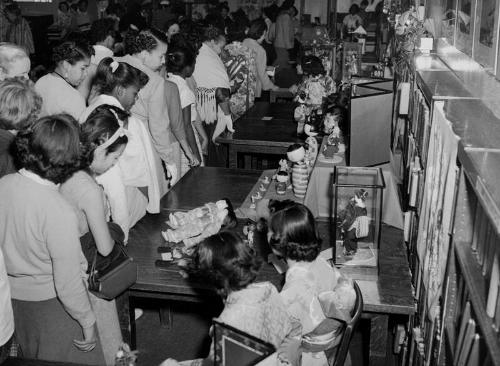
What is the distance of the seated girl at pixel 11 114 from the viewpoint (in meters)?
3.16

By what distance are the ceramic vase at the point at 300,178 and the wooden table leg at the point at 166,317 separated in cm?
112

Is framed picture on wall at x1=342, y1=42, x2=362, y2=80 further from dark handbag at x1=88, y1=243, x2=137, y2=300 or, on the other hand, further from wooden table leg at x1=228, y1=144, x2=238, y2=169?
dark handbag at x1=88, y1=243, x2=137, y2=300

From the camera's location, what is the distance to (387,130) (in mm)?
3652

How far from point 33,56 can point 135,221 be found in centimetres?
954

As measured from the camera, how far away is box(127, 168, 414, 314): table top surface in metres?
2.73

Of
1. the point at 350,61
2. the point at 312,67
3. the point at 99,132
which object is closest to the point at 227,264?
the point at 99,132

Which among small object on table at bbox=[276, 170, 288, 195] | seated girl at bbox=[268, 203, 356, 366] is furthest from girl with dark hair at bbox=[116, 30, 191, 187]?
seated girl at bbox=[268, 203, 356, 366]

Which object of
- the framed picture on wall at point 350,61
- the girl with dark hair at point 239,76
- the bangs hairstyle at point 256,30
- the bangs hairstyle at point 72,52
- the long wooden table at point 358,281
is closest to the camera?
the long wooden table at point 358,281

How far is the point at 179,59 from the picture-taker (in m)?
5.00

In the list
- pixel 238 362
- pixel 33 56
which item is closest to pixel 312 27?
pixel 33 56

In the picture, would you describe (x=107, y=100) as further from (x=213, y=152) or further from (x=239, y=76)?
(x=239, y=76)

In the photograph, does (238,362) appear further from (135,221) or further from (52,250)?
(135,221)

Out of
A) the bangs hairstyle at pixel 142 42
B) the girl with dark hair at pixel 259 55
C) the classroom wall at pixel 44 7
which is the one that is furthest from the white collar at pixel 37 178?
the classroom wall at pixel 44 7

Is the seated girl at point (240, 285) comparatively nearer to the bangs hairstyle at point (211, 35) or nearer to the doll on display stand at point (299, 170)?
the doll on display stand at point (299, 170)
